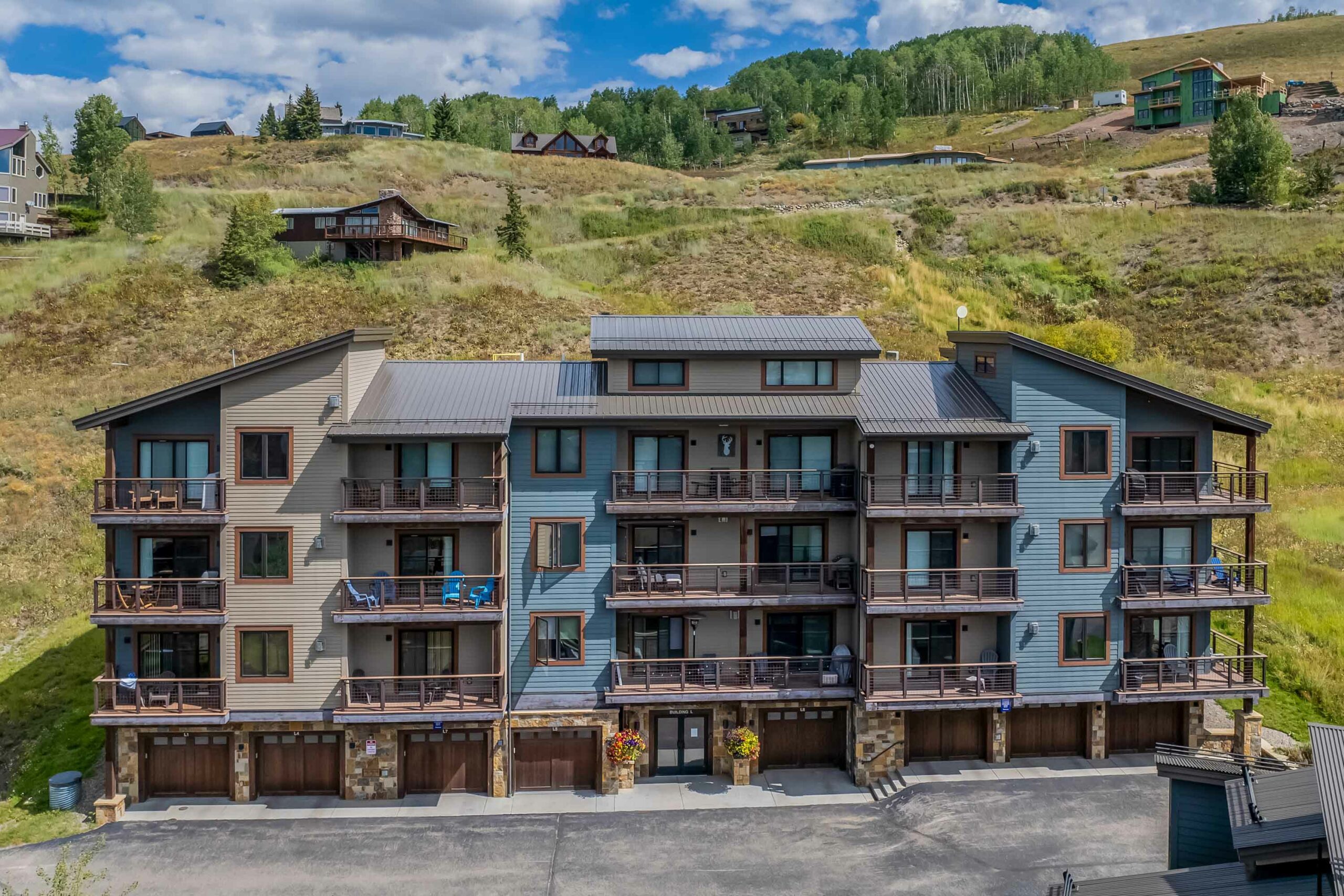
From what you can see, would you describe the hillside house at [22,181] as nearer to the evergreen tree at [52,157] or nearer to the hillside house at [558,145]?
the evergreen tree at [52,157]

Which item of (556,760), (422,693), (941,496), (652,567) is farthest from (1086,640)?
(422,693)

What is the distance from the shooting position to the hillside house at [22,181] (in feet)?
263

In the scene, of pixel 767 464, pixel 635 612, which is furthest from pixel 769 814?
pixel 767 464

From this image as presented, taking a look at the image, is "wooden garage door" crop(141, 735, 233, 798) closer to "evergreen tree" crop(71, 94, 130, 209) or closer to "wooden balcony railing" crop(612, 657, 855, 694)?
"wooden balcony railing" crop(612, 657, 855, 694)

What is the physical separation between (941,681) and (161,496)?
830 inches

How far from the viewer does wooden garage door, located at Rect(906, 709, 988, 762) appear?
28.7 metres

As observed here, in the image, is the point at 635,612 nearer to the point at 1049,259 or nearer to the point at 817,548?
the point at 817,548

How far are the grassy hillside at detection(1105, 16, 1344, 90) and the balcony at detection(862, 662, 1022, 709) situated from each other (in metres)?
149

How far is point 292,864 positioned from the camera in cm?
2356

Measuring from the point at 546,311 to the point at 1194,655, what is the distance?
40821mm

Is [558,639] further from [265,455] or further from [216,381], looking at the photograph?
[216,381]

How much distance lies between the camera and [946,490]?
27594 millimetres

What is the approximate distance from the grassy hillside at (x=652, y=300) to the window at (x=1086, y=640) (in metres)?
7.00

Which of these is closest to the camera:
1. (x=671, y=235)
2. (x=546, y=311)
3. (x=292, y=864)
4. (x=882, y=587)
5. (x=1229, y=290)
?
(x=292, y=864)
